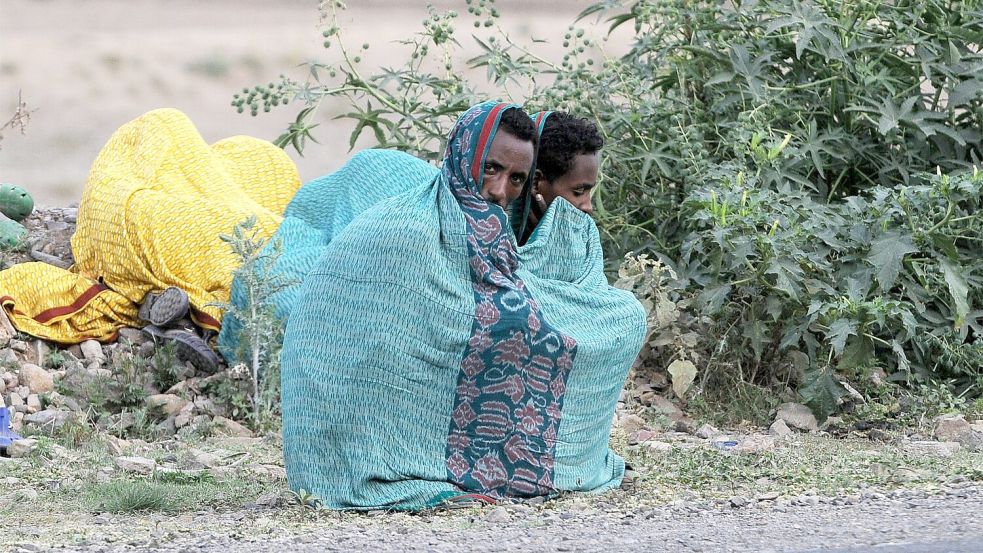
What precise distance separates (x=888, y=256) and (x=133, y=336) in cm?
318

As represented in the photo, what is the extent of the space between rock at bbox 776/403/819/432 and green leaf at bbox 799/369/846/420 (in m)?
0.05

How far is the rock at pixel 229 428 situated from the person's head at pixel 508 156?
190cm

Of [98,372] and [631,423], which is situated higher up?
[98,372]

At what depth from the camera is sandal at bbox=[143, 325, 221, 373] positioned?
604 cm

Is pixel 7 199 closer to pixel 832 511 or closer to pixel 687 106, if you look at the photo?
pixel 687 106

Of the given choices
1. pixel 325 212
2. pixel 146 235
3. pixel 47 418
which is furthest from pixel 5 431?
pixel 325 212

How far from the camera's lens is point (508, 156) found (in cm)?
397

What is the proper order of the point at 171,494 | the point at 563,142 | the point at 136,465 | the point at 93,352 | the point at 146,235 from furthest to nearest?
the point at 146,235, the point at 93,352, the point at 136,465, the point at 563,142, the point at 171,494

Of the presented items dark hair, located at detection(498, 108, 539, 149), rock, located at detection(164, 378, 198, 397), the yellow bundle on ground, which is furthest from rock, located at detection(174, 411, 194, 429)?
dark hair, located at detection(498, 108, 539, 149)

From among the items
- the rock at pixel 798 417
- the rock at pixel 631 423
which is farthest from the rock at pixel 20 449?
the rock at pixel 798 417

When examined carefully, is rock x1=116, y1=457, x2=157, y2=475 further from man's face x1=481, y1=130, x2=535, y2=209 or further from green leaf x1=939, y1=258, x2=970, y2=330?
green leaf x1=939, y1=258, x2=970, y2=330

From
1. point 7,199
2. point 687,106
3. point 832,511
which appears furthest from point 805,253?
point 7,199

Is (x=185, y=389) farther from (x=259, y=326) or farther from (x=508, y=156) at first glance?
(x=508, y=156)

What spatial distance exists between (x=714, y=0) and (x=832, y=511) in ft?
10.8
